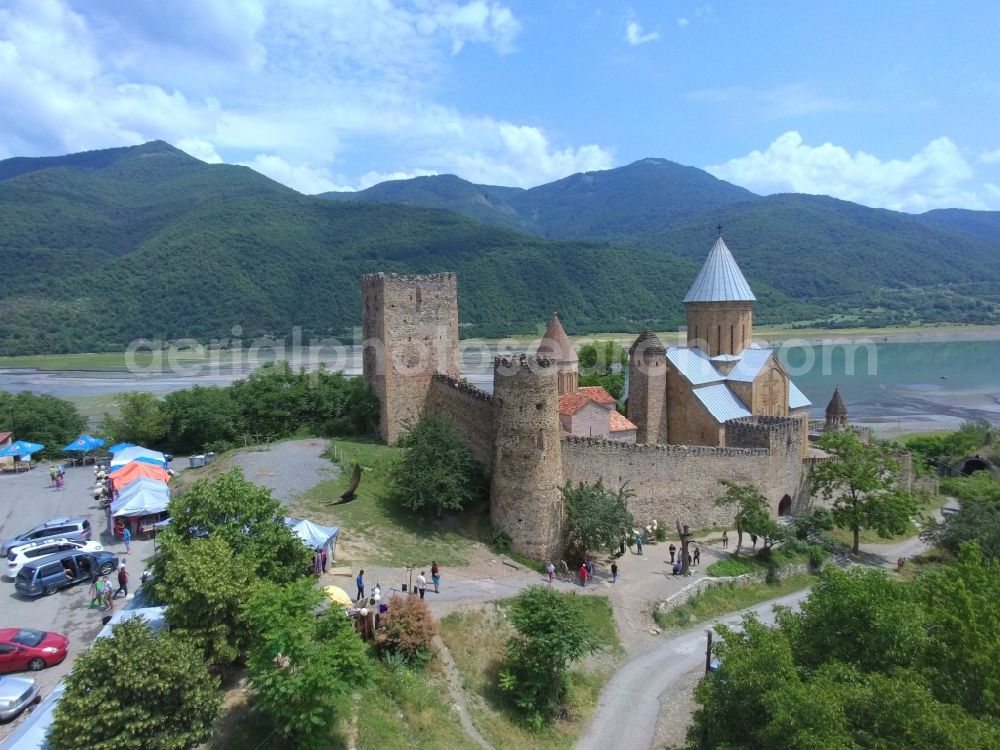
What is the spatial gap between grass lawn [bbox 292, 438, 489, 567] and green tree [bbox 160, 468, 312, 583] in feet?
12.3

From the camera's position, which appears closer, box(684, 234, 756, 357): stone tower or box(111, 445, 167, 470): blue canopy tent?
box(111, 445, 167, 470): blue canopy tent

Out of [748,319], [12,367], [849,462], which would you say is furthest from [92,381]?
[849,462]

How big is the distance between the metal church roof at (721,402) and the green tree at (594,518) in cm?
738

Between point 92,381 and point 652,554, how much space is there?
201ft

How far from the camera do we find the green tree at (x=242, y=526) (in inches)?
448

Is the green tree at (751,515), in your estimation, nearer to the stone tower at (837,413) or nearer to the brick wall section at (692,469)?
the brick wall section at (692,469)

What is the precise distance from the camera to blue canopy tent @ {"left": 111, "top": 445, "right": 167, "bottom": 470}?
21.5 meters

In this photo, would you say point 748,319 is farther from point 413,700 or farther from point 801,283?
point 801,283

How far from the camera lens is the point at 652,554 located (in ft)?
63.1

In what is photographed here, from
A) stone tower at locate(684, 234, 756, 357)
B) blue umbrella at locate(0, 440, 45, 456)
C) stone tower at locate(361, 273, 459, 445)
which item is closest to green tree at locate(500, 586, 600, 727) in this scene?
stone tower at locate(361, 273, 459, 445)

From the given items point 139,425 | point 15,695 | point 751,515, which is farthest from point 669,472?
point 139,425

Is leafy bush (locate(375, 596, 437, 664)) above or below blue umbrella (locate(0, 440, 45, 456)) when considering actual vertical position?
below

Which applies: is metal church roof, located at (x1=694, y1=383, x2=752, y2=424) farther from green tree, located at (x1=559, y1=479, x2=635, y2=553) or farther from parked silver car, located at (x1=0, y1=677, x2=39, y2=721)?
parked silver car, located at (x1=0, y1=677, x2=39, y2=721)

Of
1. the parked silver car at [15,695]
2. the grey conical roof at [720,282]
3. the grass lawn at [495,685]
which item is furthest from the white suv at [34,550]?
the grey conical roof at [720,282]
